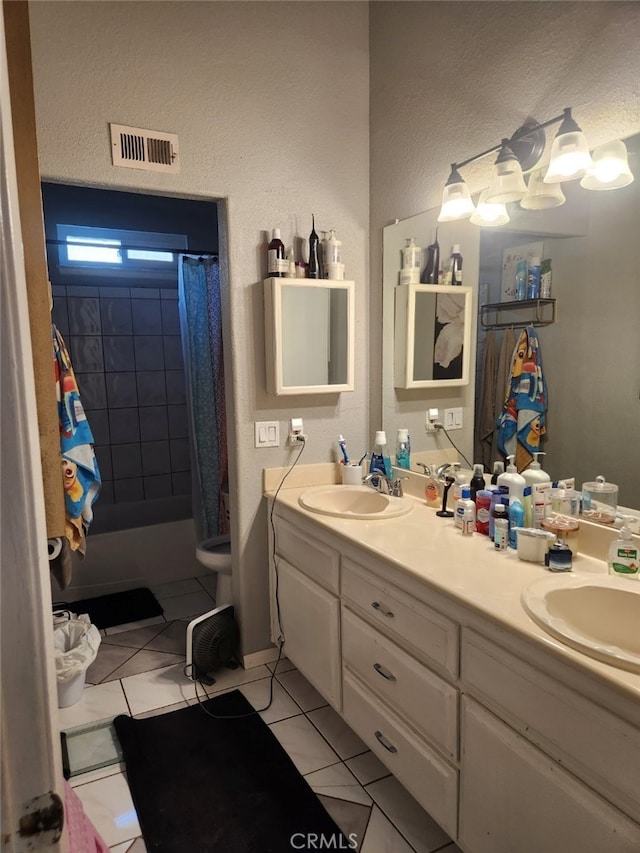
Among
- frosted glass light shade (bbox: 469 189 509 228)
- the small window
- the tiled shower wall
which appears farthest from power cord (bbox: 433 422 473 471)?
the tiled shower wall

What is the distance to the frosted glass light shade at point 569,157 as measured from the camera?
4.70 feet

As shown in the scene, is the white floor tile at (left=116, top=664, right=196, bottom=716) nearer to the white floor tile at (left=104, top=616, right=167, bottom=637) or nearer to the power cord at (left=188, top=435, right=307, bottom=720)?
the power cord at (left=188, top=435, right=307, bottom=720)

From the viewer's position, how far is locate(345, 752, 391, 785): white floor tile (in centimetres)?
179

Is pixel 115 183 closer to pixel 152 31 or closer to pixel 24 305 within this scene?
pixel 152 31

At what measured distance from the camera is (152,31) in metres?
1.98

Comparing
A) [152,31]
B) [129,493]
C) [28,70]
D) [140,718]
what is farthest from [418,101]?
[129,493]

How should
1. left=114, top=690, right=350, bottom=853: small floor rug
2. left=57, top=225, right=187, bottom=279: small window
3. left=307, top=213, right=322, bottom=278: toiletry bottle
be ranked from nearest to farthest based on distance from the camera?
left=114, top=690, right=350, bottom=853: small floor rug → left=307, top=213, right=322, bottom=278: toiletry bottle → left=57, top=225, right=187, bottom=279: small window

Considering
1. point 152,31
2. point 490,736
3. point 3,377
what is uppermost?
point 152,31

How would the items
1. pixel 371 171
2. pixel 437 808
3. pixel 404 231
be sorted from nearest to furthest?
pixel 437 808, pixel 404 231, pixel 371 171

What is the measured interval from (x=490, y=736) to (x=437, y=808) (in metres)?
0.37

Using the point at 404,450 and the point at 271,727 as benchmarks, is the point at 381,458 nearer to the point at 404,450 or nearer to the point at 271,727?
the point at 404,450

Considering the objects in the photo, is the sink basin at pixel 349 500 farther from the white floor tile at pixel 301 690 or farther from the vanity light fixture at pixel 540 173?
the vanity light fixture at pixel 540 173

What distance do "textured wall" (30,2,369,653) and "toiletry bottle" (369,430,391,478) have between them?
0.15 metres

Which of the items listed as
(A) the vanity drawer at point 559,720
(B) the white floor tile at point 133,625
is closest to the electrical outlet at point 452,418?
(A) the vanity drawer at point 559,720
